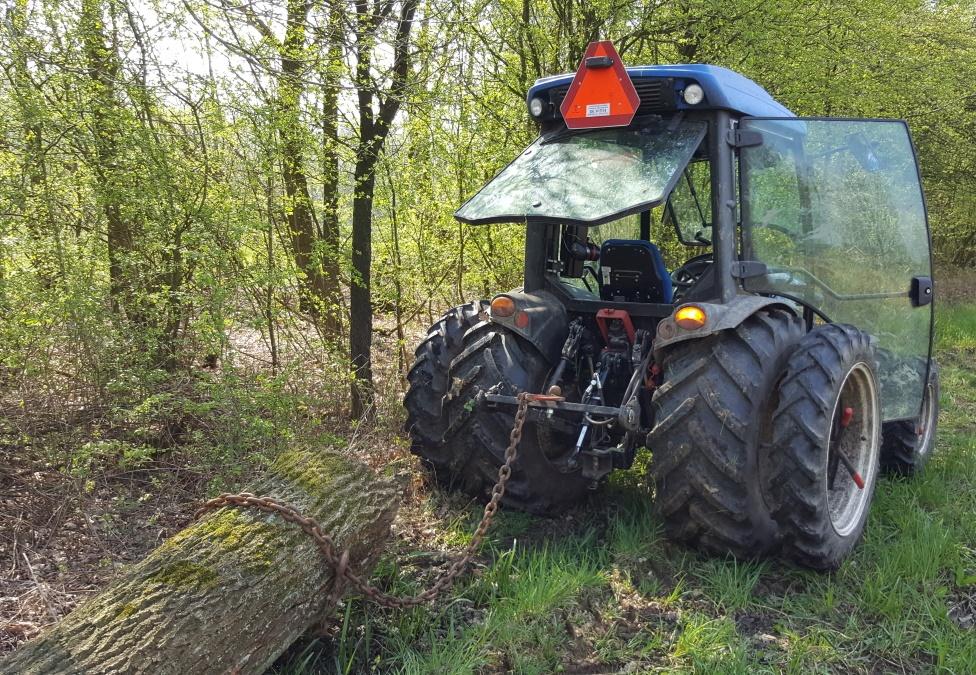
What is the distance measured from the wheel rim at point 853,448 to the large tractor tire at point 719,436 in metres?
0.58

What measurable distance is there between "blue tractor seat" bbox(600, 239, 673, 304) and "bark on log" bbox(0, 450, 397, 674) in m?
1.71

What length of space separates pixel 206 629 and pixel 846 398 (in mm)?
3109

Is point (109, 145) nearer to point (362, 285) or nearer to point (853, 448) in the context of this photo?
point (362, 285)

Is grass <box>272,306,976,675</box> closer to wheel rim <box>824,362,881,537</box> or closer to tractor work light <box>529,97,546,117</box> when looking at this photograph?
wheel rim <box>824,362,881,537</box>

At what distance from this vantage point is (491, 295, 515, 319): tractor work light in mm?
3732

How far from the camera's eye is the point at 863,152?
4090 millimetres

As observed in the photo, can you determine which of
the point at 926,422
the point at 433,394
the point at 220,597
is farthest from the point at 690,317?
the point at 926,422

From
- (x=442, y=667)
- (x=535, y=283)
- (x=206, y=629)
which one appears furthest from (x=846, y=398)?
(x=206, y=629)

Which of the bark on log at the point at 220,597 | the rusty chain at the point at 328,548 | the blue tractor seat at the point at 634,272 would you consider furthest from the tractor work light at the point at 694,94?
the bark on log at the point at 220,597

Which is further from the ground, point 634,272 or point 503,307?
point 634,272

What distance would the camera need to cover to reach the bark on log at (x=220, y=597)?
210 cm

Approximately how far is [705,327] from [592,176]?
2.79 feet

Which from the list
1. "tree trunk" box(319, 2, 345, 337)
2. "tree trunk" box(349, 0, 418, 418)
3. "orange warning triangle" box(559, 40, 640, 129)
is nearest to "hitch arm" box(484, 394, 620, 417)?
"orange warning triangle" box(559, 40, 640, 129)

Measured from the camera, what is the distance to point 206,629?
2.22 metres
